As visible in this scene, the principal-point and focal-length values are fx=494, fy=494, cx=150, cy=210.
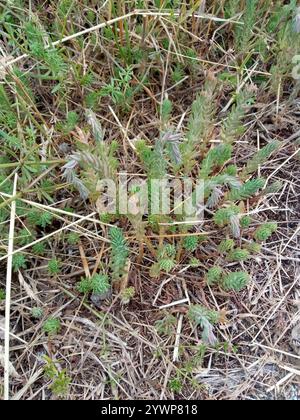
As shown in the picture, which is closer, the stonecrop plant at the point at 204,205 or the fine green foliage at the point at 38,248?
the stonecrop plant at the point at 204,205

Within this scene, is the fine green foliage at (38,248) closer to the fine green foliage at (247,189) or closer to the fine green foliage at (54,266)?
the fine green foliage at (54,266)

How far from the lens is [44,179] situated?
192 centimetres

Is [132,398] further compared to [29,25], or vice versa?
[29,25]

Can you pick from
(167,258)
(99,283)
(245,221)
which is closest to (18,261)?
(99,283)

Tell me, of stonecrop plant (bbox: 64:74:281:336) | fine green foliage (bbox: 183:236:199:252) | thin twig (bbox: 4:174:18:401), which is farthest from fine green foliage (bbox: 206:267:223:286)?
thin twig (bbox: 4:174:18:401)

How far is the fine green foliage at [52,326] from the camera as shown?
1678mm

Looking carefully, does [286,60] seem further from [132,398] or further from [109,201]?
[132,398]

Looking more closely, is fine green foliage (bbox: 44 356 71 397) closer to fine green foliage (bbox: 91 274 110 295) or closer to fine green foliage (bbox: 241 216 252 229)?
fine green foliage (bbox: 91 274 110 295)

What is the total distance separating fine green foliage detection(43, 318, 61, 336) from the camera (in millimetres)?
1678

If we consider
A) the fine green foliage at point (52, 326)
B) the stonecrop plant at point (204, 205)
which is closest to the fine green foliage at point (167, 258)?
the stonecrop plant at point (204, 205)

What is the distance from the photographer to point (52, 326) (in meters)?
1.68

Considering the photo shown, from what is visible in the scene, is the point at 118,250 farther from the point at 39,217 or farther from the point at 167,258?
the point at 39,217

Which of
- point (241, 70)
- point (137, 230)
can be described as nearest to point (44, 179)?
point (137, 230)
